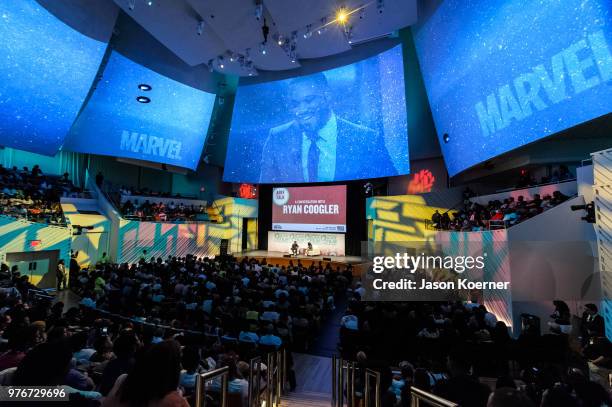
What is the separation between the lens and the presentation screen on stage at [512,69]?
19.6 ft

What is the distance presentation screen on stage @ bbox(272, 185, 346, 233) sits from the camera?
1786cm

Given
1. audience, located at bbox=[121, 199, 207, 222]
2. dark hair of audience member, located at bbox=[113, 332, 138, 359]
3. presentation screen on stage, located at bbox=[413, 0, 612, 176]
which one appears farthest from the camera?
audience, located at bbox=[121, 199, 207, 222]

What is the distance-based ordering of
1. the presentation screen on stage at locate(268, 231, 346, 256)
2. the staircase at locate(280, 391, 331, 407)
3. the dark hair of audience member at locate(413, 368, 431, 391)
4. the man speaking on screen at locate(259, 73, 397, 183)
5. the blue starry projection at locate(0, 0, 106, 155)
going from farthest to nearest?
1. the presentation screen on stage at locate(268, 231, 346, 256)
2. the man speaking on screen at locate(259, 73, 397, 183)
3. the blue starry projection at locate(0, 0, 106, 155)
4. the staircase at locate(280, 391, 331, 407)
5. the dark hair of audience member at locate(413, 368, 431, 391)

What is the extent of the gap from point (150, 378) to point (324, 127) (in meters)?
16.9

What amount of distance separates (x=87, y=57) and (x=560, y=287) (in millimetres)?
17418

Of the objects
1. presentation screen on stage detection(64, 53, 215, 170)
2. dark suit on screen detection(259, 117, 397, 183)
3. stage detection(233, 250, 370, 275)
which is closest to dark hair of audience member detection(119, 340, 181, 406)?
stage detection(233, 250, 370, 275)

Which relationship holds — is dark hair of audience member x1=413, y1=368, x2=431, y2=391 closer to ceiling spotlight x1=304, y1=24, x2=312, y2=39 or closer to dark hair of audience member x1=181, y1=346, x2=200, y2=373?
dark hair of audience member x1=181, y1=346, x2=200, y2=373

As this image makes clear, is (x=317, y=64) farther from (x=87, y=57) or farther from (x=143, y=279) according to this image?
(x=143, y=279)

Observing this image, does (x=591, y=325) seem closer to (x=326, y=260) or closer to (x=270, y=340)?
(x=270, y=340)

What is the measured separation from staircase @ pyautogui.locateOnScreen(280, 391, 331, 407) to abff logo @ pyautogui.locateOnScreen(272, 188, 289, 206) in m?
15.1

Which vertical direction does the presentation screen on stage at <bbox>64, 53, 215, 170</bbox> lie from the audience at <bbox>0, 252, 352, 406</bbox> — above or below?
above

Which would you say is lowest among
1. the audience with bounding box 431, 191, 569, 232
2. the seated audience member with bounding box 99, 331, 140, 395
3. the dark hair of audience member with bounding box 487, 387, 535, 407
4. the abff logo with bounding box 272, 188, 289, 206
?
the seated audience member with bounding box 99, 331, 140, 395

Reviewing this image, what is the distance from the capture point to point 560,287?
706 centimetres

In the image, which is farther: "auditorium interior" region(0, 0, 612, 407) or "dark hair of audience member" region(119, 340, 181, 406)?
"auditorium interior" region(0, 0, 612, 407)
